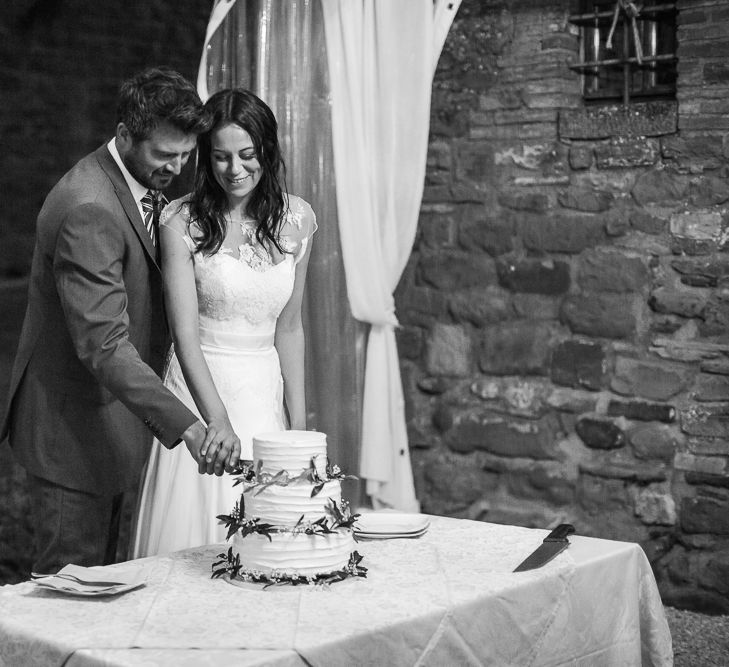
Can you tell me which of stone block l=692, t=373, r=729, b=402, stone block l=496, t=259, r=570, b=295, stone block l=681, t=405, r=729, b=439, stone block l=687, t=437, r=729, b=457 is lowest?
stone block l=687, t=437, r=729, b=457

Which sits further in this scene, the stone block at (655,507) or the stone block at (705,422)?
the stone block at (655,507)

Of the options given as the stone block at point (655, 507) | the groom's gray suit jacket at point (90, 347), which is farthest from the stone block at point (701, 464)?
the groom's gray suit jacket at point (90, 347)

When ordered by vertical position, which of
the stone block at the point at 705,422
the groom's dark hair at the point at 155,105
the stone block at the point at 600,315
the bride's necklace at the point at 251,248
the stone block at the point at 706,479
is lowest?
the stone block at the point at 706,479

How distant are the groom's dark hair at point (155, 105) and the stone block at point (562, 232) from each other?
215 centimetres

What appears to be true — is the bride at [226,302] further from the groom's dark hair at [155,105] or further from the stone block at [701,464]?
the stone block at [701,464]

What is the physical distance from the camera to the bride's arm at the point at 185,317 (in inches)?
106

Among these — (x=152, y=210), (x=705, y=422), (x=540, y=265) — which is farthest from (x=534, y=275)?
(x=152, y=210)

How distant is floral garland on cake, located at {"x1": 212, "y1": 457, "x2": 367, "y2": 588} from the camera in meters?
1.89

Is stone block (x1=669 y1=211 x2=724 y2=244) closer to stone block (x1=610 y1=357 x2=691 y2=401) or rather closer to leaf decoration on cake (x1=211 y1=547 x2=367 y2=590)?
stone block (x1=610 y1=357 x2=691 y2=401)

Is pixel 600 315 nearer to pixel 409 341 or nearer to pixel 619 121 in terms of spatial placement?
pixel 619 121

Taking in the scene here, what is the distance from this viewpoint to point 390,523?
2.30 m

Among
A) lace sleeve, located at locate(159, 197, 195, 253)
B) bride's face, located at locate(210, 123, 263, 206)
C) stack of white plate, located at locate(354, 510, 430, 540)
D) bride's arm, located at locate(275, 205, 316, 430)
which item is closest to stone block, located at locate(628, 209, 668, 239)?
bride's arm, located at locate(275, 205, 316, 430)

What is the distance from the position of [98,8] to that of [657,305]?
2331mm

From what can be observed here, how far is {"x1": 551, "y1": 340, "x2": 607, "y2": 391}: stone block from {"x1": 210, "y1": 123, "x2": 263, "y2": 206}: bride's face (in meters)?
1.88
